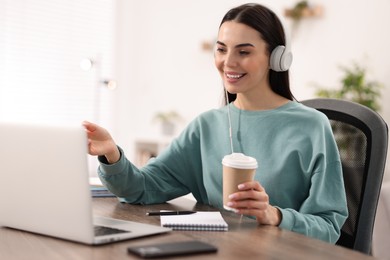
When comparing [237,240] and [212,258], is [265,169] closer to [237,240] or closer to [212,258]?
[237,240]

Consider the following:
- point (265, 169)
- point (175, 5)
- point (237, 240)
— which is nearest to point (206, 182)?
point (265, 169)

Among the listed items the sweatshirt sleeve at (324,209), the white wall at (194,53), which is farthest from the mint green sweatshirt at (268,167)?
the white wall at (194,53)

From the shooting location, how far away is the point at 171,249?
3.16ft

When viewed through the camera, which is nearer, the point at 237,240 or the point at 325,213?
the point at 237,240

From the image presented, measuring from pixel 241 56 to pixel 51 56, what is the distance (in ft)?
12.6

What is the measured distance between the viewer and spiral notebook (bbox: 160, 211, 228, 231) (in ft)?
3.89

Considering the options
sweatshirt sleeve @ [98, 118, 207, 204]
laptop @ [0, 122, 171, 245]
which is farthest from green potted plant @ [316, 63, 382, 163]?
laptop @ [0, 122, 171, 245]

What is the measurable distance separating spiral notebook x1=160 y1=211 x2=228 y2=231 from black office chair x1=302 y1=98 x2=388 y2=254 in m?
0.48

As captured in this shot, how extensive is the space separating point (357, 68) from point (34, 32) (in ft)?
9.56

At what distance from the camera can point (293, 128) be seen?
5.10 ft

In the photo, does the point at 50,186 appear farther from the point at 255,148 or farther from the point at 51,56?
the point at 51,56

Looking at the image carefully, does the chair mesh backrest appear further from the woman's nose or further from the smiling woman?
the smiling woman

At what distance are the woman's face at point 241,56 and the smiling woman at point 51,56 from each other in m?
3.19

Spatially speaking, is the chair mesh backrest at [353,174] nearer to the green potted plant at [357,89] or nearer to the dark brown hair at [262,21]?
the dark brown hair at [262,21]
